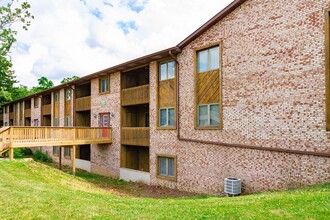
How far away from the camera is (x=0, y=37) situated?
1441cm

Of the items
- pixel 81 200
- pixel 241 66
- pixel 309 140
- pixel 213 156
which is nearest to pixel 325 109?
pixel 309 140

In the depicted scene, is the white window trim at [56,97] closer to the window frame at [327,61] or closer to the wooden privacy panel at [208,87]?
the wooden privacy panel at [208,87]

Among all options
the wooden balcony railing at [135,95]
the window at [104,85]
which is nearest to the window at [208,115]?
the wooden balcony railing at [135,95]

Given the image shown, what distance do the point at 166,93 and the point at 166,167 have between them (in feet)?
14.3

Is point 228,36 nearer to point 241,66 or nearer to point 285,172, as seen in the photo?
point 241,66

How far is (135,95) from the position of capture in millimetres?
18234

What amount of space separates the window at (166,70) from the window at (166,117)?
1939 millimetres

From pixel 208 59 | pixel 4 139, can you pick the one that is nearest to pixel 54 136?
pixel 4 139

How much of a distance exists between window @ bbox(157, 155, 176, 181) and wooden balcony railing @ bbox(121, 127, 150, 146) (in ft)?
5.23

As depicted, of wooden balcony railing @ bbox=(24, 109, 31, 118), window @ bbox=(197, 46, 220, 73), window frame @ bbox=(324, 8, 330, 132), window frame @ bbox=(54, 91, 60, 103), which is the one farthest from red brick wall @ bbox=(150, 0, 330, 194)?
wooden balcony railing @ bbox=(24, 109, 31, 118)

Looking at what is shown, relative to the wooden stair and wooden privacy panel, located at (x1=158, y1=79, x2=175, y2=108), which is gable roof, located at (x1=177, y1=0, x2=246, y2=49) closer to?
wooden privacy panel, located at (x1=158, y1=79, x2=175, y2=108)

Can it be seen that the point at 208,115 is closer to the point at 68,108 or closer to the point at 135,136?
the point at 135,136

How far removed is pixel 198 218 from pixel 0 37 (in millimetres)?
14283

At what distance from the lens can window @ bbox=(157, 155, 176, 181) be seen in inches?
598
